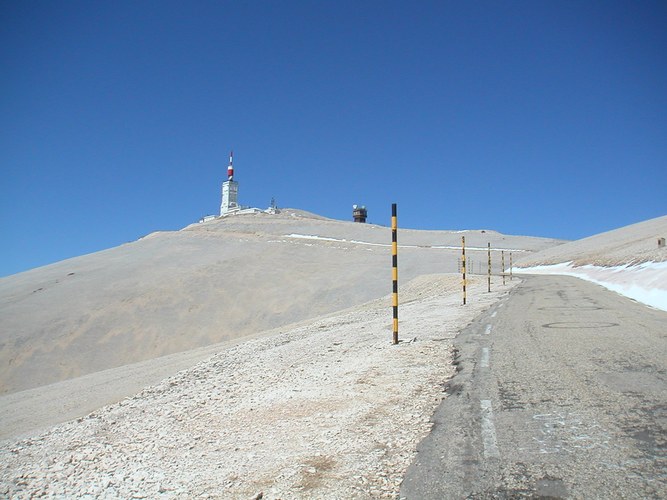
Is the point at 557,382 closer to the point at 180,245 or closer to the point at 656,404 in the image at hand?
the point at 656,404

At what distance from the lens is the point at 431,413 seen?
480 cm

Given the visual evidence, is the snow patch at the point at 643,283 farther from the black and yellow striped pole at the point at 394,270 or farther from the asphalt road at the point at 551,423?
the black and yellow striped pole at the point at 394,270

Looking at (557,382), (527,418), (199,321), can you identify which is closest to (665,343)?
(557,382)

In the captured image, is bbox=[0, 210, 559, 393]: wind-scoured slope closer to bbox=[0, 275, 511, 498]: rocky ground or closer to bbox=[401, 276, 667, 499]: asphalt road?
bbox=[0, 275, 511, 498]: rocky ground

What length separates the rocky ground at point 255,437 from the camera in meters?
3.62

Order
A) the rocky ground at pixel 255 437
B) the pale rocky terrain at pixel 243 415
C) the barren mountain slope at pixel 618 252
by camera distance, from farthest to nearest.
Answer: the barren mountain slope at pixel 618 252 → the pale rocky terrain at pixel 243 415 → the rocky ground at pixel 255 437

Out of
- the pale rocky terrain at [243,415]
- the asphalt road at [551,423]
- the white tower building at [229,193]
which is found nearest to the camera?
the asphalt road at [551,423]

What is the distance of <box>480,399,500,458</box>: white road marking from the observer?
371 cm

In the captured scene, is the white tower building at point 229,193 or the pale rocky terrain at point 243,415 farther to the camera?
the white tower building at point 229,193

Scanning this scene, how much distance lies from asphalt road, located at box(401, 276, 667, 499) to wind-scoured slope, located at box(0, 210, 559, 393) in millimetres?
25075

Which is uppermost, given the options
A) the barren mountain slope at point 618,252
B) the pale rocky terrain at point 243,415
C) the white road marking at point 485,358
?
the barren mountain slope at point 618,252

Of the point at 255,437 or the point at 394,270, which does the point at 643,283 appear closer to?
the point at 394,270

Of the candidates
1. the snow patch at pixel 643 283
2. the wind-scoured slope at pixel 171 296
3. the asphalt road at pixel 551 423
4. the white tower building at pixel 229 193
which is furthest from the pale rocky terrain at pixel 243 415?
the white tower building at pixel 229 193

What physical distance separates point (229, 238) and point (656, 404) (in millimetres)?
67523
